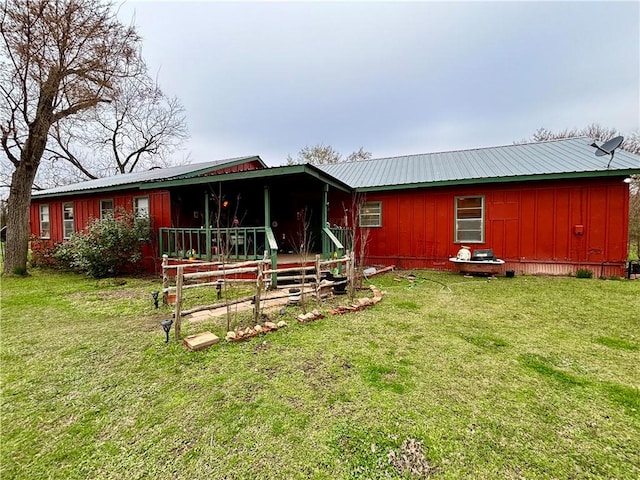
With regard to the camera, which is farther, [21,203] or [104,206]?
[104,206]

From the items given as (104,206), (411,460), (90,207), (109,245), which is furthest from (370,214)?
(90,207)

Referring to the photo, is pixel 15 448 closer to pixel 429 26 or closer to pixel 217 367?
pixel 217 367

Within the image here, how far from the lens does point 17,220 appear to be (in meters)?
8.70

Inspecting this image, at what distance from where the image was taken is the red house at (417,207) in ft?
24.1

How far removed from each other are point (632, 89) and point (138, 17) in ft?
66.3

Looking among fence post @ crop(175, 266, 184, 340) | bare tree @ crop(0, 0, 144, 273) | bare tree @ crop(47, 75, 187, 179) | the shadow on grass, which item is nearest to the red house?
bare tree @ crop(0, 0, 144, 273)

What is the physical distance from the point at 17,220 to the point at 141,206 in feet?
10.9

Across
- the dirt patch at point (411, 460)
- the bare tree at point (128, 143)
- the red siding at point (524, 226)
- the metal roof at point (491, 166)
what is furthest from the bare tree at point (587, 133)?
the bare tree at point (128, 143)

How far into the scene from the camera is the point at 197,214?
973 centimetres

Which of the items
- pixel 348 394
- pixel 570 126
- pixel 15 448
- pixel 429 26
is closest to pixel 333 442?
pixel 348 394

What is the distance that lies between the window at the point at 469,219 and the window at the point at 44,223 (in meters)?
16.2

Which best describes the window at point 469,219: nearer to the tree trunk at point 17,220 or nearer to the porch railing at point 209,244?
the porch railing at point 209,244

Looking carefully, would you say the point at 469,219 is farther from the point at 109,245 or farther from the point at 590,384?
the point at 109,245

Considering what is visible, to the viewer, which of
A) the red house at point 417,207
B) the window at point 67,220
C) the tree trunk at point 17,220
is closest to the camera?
the red house at point 417,207
